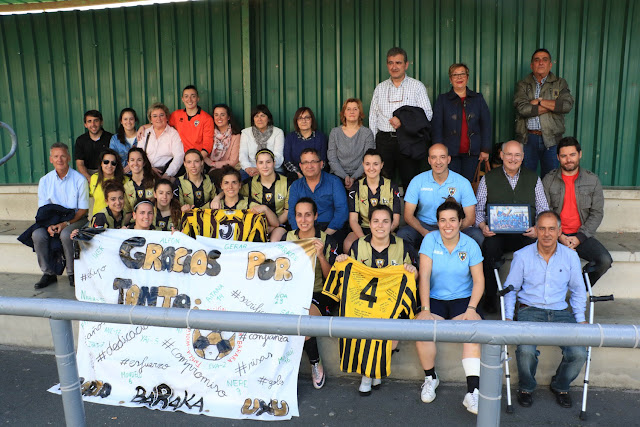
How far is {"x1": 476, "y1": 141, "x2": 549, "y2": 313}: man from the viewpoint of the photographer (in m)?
5.02

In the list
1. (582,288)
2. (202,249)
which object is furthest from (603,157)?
(202,249)

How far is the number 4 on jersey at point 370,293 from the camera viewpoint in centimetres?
423

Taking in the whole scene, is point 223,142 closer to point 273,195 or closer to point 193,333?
point 273,195

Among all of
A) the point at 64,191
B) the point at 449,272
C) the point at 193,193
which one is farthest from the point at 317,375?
the point at 64,191

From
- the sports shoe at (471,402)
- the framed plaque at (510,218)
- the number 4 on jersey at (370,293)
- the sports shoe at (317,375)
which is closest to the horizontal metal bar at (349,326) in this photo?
the sports shoe at (471,402)

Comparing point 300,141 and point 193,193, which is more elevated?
point 300,141

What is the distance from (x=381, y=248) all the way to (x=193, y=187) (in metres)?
2.35

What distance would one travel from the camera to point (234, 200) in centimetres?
541

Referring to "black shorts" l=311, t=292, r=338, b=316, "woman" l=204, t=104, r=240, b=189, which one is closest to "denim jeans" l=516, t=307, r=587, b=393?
"black shorts" l=311, t=292, r=338, b=316

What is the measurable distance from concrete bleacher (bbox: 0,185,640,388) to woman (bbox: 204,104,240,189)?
2210 millimetres

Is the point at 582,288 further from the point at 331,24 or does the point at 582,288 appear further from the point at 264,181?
the point at 331,24

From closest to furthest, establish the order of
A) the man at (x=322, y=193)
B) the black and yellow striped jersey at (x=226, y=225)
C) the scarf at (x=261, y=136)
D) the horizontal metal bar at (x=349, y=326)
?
the horizontal metal bar at (x=349, y=326) → the black and yellow striped jersey at (x=226, y=225) → the man at (x=322, y=193) → the scarf at (x=261, y=136)

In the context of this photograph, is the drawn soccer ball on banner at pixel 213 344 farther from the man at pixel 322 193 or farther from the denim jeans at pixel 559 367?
the denim jeans at pixel 559 367

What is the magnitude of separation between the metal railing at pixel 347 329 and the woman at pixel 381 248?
2.71 meters
